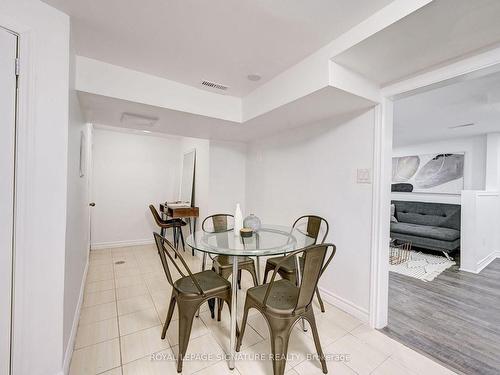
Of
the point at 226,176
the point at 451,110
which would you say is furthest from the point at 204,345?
the point at 451,110

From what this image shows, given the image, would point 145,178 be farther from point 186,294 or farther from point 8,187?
point 186,294

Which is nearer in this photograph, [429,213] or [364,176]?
[364,176]

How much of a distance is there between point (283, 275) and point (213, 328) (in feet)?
2.56

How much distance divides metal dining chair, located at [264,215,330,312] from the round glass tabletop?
19 centimetres

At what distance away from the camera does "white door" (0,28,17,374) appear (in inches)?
44.9

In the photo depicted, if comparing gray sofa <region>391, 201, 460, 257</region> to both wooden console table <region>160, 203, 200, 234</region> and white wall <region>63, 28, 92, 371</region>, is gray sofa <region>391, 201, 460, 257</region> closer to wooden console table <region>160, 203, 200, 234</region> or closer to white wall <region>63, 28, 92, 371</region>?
wooden console table <region>160, 203, 200, 234</region>

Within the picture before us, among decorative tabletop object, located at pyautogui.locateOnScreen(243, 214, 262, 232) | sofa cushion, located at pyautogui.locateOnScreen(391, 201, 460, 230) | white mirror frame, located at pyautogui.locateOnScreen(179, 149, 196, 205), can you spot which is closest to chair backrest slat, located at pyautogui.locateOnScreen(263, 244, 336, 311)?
decorative tabletop object, located at pyautogui.locateOnScreen(243, 214, 262, 232)

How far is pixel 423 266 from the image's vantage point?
134 inches

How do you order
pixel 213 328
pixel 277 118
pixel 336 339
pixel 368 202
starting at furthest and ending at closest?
pixel 277 118, pixel 368 202, pixel 213 328, pixel 336 339

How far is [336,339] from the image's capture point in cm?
180

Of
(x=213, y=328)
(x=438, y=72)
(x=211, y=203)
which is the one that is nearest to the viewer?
(x=438, y=72)

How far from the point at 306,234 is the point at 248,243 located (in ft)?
2.96

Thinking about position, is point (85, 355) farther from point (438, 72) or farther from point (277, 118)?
point (438, 72)

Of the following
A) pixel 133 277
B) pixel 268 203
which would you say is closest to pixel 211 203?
pixel 268 203
